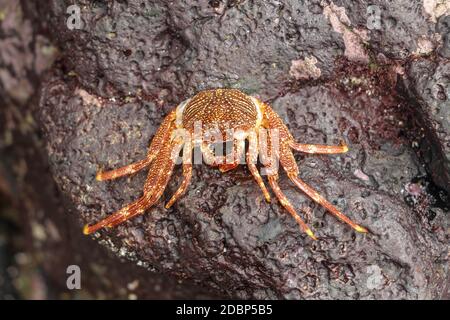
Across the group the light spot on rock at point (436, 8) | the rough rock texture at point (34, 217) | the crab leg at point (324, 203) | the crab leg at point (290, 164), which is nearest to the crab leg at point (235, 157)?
the crab leg at point (290, 164)

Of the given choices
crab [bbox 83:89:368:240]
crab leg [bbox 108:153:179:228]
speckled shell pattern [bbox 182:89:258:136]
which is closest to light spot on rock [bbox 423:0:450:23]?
Answer: crab [bbox 83:89:368:240]

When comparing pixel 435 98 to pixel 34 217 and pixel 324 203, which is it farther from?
pixel 34 217

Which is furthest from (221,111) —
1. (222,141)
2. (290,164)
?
(290,164)

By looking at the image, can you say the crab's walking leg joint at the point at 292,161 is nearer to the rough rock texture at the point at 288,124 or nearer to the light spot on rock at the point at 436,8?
the rough rock texture at the point at 288,124

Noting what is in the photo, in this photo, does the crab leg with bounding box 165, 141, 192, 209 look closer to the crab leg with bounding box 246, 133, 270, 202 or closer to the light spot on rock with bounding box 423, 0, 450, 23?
the crab leg with bounding box 246, 133, 270, 202
